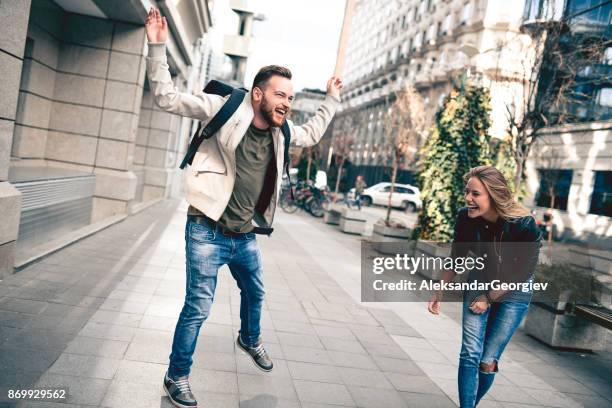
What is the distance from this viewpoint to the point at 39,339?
3.71m

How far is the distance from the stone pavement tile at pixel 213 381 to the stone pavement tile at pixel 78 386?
0.57 m

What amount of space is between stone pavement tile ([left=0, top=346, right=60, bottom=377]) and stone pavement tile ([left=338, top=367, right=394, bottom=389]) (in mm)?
2072

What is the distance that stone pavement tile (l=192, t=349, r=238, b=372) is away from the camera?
151 inches

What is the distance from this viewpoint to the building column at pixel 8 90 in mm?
4578

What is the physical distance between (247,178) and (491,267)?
1.66 meters

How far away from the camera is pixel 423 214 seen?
10320mm

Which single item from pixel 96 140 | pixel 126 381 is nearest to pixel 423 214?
pixel 96 140

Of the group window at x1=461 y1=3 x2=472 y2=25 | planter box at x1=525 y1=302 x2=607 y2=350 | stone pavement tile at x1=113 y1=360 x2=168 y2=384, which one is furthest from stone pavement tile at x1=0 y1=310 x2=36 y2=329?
window at x1=461 y1=3 x2=472 y2=25

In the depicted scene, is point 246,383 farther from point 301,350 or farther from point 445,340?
point 445,340

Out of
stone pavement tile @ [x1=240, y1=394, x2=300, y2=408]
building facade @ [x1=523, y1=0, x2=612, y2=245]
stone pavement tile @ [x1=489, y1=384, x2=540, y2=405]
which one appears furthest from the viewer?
building facade @ [x1=523, y1=0, x2=612, y2=245]

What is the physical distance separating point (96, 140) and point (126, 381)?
7.11 m

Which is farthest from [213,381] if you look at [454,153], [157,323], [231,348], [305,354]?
[454,153]

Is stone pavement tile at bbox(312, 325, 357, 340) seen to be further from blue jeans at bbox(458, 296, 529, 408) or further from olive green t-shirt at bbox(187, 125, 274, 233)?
olive green t-shirt at bbox(187, 125, 274, 233)

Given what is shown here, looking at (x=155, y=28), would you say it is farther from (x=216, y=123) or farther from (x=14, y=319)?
(x=14, y=319)
